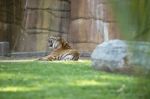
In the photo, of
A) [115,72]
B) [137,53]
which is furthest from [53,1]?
[137,53]

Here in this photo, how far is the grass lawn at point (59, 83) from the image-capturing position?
5863 mm

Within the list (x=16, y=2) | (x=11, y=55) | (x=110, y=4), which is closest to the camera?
(x=110, y=4)

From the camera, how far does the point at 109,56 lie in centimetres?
874

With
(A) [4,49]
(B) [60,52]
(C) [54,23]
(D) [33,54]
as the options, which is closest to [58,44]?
(B) [60,52]

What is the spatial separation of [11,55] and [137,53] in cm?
1396

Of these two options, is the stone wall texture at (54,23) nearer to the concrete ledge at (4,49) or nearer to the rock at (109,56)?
the concrete ledge at (4,49)

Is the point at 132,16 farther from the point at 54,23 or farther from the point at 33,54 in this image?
the point at 54,23

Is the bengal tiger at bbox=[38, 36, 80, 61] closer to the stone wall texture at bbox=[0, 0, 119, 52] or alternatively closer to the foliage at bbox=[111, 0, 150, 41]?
the stone wall texture at bbox=[0, 0, 119, 52]

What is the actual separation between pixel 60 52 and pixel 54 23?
10.3 feet

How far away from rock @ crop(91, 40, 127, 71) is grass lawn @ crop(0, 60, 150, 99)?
0.64 feet

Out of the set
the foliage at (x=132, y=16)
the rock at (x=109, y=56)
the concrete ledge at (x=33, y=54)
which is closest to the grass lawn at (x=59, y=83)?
the rock at (x=109, y=56)

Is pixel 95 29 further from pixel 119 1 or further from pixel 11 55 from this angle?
pixel 119 1

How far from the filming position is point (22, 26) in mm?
17000

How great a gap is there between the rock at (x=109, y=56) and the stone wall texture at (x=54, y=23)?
4.93 m
